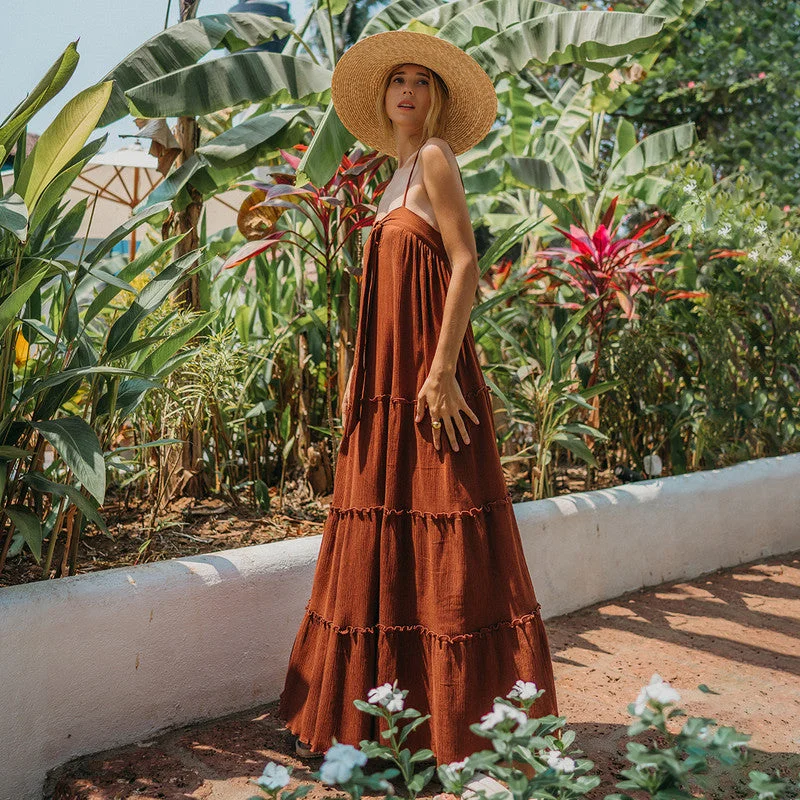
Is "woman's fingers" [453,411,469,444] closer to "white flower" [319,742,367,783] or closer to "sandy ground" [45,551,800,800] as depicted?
"sandy ground" [45,551,800,800]

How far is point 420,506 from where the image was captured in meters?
2.16

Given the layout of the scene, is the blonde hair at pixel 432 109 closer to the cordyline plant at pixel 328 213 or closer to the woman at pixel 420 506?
the woman at pixel 420 506

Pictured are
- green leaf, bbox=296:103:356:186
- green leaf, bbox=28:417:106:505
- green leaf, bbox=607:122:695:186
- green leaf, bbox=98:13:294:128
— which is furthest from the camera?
green leaf, bbox=607:122:695:186

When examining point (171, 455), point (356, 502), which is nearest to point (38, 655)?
point (356, 502)

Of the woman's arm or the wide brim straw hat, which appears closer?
the woman's arm

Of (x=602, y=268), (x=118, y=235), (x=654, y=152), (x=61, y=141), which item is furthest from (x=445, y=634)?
(x=654, y=152)

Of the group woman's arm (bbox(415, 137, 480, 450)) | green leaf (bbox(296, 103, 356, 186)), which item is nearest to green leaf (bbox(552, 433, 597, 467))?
green leaf (bbox(296, 103, 356, 186))

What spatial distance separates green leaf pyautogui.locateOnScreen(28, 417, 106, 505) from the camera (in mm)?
2014

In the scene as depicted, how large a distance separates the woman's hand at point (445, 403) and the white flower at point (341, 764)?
3.37ft

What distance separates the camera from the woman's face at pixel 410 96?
2.26m

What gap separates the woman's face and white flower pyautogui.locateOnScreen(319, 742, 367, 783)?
1605 mm

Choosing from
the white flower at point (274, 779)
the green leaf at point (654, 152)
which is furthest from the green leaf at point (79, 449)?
the green leaf at point (654, 152)

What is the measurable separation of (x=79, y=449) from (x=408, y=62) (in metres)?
1.27

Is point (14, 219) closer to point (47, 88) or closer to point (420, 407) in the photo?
point (47, 88)
